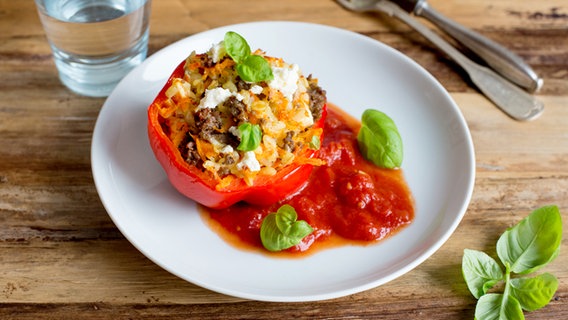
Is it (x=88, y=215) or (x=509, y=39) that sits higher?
(x=509, y=39)

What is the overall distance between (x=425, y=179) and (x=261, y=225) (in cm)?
82

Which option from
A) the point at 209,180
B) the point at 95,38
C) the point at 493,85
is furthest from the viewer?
the point at 493,85

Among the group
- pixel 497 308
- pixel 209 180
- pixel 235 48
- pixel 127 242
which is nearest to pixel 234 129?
pixel 209 180

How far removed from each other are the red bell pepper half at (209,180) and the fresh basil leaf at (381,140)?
1.00 ft

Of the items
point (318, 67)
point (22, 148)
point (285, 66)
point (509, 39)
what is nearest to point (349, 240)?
point (285, 66)

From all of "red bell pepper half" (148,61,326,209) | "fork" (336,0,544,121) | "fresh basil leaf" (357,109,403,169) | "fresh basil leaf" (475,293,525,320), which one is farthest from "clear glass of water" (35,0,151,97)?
"fresh basil leaf" (475,293,525,320)

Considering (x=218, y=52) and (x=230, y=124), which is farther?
(x=218, y=52)

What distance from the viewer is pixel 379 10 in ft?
14.4

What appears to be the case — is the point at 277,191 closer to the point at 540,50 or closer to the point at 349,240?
the point at 349,240

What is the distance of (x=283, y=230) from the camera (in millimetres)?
2861

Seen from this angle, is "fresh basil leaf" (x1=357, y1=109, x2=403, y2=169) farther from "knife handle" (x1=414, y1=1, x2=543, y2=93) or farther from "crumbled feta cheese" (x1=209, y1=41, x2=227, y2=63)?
"knife handle" (x1=414, y1=1, x2=543, y2=93)

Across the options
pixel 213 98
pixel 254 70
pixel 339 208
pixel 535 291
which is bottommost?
pixel 339 208

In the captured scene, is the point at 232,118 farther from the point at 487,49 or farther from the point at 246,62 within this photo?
the point at 487,49

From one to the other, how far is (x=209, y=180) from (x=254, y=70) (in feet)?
1.62
